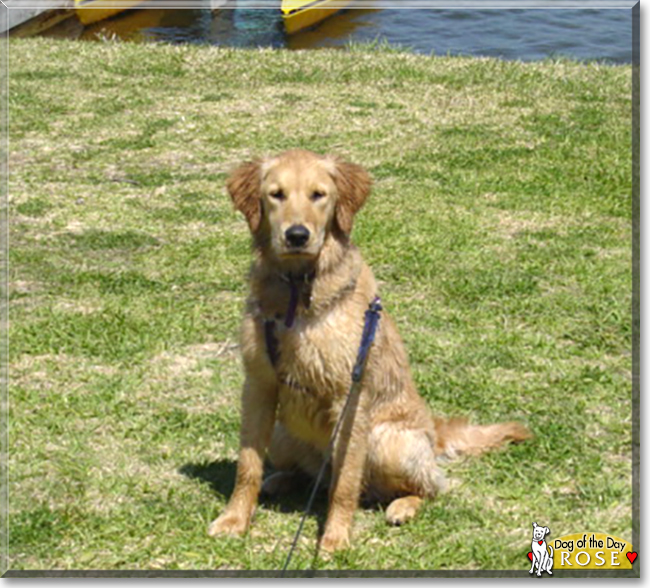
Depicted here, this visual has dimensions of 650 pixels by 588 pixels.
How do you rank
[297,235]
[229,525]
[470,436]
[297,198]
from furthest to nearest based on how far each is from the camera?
[470,436], [229,525], [297,198], [297,235]

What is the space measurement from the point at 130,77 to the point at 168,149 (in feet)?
9.22

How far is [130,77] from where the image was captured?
1294 cm

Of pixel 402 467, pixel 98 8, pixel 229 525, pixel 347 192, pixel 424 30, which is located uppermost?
pixel 98 8

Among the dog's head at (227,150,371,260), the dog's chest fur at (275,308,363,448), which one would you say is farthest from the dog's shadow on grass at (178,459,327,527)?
the dog's head at (227,150,371,260)

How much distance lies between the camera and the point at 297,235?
Result: 13.5 ft

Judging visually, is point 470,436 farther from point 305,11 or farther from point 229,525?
point 305,11

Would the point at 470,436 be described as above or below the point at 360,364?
below

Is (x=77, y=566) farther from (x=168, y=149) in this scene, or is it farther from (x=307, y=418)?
(x=168, y=149)

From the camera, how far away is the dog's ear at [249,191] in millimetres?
4359

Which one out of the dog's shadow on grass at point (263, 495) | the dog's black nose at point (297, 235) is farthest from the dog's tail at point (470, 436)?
the dog's black nose at point (297, 235)

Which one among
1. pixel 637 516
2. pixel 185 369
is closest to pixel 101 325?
pixel 185 369

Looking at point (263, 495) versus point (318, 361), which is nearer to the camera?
point (318, 361)

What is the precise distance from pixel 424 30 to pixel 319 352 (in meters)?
18.4
